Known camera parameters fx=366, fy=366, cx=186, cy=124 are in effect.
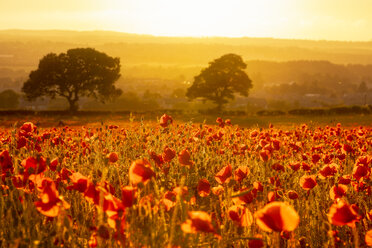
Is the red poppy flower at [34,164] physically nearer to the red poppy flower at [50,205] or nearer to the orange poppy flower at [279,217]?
the red poppy flower at [50,205]

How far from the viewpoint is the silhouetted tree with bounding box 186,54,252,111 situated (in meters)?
44.8

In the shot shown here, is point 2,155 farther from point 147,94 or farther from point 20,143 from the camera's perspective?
point 147,94

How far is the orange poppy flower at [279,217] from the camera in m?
1.37

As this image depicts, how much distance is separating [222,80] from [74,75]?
17603mm

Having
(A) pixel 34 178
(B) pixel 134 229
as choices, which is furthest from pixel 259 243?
(A) pixel 34 178

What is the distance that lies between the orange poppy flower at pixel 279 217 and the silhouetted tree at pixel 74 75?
42.5m

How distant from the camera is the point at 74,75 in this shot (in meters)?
42.8

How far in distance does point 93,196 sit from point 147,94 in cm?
15806

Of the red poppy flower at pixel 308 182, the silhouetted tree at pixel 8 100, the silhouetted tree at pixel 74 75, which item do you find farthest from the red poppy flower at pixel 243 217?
the silhouetted tree at pixel 8 100

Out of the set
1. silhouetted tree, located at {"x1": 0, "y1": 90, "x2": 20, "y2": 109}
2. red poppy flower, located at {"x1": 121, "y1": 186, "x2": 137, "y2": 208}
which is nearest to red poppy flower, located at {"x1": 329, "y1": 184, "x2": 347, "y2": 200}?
red poppy flower, located at {"x1": 121, "y1": 186, "x2": 137, "y2": 208}

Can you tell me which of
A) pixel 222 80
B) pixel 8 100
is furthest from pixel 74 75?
pixel 8 100

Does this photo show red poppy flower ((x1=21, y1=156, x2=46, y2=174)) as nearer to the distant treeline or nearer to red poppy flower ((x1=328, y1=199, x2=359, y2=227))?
red poppy flower ((x1=328, y1=199, x2=359, y2=227))

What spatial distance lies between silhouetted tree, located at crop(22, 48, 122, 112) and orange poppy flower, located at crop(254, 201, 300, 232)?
4245cm

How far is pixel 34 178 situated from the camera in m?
2.29
